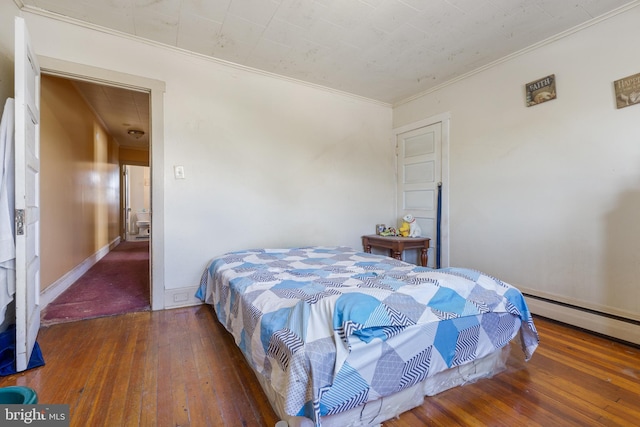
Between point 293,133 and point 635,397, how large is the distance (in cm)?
327

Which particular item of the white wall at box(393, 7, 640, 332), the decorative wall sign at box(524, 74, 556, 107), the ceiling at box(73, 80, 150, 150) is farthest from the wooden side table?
the ceiling at box(73, 80, 150, 150)

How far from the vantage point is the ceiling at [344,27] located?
6.91 feet

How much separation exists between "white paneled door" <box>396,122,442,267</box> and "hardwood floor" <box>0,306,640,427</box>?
5.71 feet

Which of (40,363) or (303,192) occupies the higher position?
(303,192)

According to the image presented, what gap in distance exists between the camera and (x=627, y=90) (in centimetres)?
207

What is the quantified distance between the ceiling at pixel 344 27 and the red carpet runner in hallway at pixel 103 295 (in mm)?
2453

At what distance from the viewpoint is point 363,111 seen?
3865 millimetres

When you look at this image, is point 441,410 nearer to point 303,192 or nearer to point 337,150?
point 303,192

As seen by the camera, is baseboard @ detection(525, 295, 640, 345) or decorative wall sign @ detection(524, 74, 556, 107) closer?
baseboard @ detection(525, 295, 640, 345)

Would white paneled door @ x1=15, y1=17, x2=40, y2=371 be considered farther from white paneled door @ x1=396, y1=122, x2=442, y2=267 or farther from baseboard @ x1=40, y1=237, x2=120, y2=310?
white paneled door @ x1=396, y1=122, x2=442, y2=267

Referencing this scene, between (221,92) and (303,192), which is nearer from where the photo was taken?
(221,92)

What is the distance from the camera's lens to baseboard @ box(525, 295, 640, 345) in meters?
2.03

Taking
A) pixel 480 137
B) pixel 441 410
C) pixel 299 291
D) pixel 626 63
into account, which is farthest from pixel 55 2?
pixel 626 63

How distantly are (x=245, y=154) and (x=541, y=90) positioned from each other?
9.41 ft
